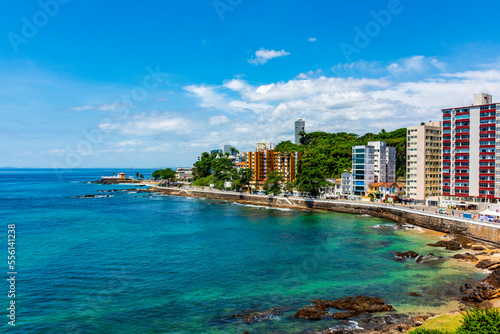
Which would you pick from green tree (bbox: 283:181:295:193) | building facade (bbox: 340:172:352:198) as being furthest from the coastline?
building facade (bbox: 340:172:352:198)

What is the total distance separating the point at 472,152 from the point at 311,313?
65.6 meters

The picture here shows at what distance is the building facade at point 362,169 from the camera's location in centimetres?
9931

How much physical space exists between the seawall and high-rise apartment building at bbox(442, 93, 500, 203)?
13557 millimetres

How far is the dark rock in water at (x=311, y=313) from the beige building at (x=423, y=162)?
2727 inches

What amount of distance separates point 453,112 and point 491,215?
29.7 m

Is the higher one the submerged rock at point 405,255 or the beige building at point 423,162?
the beige building at point 423,162

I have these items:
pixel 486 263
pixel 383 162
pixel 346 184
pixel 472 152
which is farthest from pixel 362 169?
pixel 486 263

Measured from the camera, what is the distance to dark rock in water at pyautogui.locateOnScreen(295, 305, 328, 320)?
27125mm

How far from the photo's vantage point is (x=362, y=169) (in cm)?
9925

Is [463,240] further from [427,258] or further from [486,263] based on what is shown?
[427,258]

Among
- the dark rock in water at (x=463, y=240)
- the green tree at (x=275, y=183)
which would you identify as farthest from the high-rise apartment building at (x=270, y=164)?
the dark rock in water at (x=463, y=240)

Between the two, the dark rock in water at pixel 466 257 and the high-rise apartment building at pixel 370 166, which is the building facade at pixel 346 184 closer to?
the high-rise apartment building at pixel 370 166

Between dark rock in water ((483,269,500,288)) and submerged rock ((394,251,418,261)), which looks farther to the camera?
submerged rock ((394,251,418,261))

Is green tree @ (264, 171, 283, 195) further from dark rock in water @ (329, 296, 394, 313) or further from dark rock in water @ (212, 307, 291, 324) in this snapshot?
dark rock in water @ (212, 307, 291, 324)
